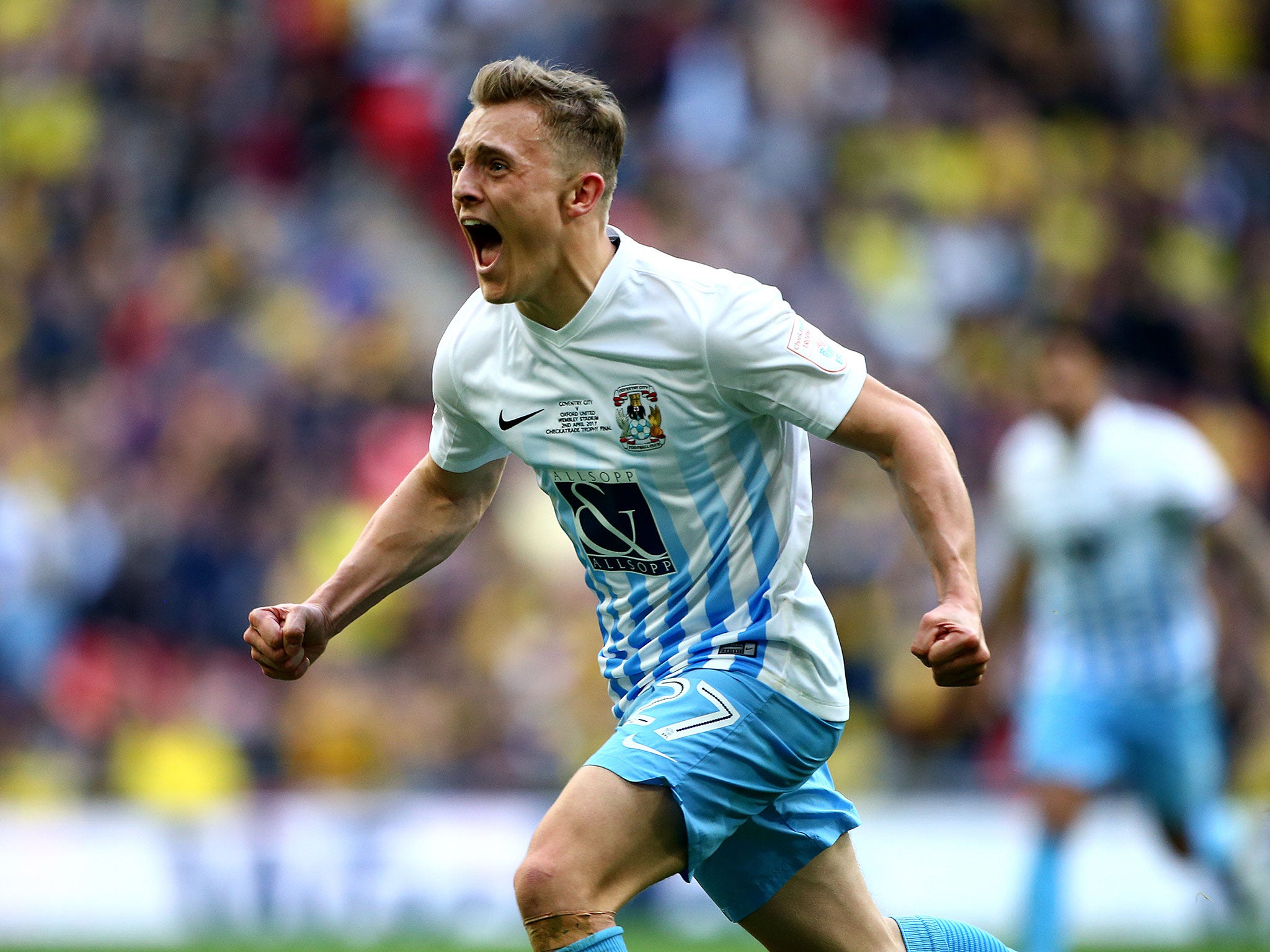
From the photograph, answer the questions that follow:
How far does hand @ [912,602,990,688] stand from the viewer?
3.59 m

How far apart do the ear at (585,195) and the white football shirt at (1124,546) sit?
408 centimetres

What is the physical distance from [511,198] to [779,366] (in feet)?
2.42

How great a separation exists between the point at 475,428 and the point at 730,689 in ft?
3.23

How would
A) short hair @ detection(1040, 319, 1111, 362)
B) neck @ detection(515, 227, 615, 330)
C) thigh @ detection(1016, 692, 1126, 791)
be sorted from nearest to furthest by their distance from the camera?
neck @ detection(515, 227, 615, 330) → thigh @ detection(1016, 692, 1126, 791) → short hair @ detection(1040, 319, 1111, 362)

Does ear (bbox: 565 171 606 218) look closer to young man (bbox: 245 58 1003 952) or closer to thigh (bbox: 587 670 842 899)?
young man (bbox: 245 58 1003 952)

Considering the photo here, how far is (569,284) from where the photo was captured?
4.30 metres

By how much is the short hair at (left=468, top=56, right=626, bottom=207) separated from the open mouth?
0.26 meters

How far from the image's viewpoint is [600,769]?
396 centimetres

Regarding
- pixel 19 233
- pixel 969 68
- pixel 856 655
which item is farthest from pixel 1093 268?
pixel 19 233

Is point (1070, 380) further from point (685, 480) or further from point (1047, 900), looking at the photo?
point (685, 480)

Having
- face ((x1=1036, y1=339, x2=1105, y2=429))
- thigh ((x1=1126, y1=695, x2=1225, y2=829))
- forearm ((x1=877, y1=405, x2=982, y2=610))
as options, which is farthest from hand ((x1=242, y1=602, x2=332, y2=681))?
thigh ((x1=1126, y1=695, x2=1225, y2=829))

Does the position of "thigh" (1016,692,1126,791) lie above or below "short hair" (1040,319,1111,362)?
below

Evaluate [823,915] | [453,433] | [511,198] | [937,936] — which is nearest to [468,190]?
[511,198]

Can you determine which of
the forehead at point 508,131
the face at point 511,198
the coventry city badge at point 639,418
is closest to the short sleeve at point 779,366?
the coventry city badge at point 639,418
